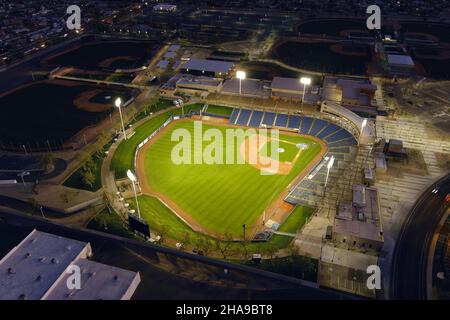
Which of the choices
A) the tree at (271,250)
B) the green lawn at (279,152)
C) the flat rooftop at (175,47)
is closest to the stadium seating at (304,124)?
the green lawn at (279,152)

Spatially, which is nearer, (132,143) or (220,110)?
(132,143)

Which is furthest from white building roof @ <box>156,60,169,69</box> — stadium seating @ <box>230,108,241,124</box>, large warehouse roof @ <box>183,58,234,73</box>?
stadium seating @ <box>230,108,241,124</box>

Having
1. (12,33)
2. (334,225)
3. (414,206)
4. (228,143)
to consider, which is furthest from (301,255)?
(12,33)

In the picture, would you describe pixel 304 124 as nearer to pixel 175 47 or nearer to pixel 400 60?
pixel 400 60

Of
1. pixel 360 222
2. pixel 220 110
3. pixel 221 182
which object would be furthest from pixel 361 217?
pixel 220 110

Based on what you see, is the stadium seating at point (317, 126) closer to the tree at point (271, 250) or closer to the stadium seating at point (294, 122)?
the stadium seating at point (294, 122)
